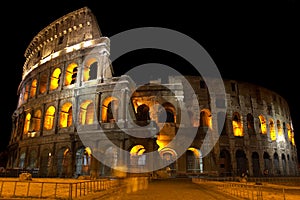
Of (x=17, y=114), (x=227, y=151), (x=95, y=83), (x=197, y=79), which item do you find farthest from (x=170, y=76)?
(x=17, y=114)

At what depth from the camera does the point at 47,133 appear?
24281mm

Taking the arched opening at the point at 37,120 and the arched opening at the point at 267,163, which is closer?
the arched opening at the point at 37,120

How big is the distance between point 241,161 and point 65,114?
70.2ft

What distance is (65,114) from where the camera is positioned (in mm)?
24703

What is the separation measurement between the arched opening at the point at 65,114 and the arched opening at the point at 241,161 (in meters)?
20.4

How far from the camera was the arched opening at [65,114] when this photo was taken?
79.3 ft

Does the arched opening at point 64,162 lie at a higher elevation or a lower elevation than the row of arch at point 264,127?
lower

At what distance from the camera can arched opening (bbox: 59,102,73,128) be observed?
24.2 meters

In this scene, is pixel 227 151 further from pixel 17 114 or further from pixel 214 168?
pixel 17 114

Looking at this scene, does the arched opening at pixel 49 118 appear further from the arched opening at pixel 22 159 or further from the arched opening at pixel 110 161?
the arched opening at pixel 110 161

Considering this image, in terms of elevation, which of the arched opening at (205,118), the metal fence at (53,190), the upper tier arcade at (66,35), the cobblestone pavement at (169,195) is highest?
the upper tier arcade at (66,35)

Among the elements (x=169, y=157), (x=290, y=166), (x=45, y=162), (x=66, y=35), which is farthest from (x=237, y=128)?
(x=66, y=35)

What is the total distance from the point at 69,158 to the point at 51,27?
57.6 ft

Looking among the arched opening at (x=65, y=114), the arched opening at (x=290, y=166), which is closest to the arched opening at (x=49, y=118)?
the arched opening at (x=65, y=114)
